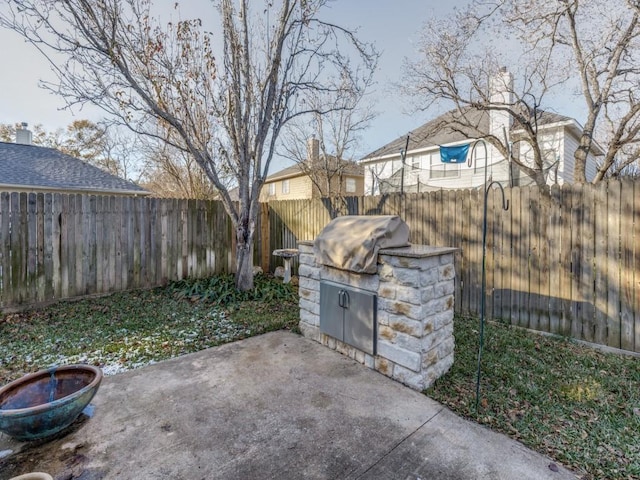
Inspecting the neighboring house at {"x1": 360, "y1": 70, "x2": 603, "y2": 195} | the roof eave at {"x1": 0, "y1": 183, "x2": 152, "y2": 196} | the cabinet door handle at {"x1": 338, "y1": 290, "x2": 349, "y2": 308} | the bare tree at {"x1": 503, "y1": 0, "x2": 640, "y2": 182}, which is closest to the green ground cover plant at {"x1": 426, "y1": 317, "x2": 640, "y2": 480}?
the cabinet door handle at {"x1": 338, "y1": 290, "x2": 349, "y2": 308}

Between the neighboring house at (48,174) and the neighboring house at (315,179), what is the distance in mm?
6586

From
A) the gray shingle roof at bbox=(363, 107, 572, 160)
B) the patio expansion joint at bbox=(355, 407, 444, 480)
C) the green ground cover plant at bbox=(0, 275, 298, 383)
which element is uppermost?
the gray shingle roof at bbox=(363, 107, 572, 160)

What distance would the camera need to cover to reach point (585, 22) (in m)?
7.80

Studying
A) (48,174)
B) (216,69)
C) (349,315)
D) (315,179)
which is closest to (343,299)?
(349,315)

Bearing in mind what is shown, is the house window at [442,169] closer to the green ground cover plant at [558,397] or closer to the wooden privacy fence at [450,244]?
→ the wooden privacy fence at [450,244]

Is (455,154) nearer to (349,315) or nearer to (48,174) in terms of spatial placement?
(349,315)

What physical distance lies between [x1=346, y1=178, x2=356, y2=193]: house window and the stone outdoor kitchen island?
1599cm

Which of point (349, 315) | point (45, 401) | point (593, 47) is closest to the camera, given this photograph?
point (45, 401)

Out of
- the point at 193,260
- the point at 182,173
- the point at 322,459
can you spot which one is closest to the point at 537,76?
the point at 193,260

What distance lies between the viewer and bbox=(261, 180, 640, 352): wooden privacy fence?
3617 mm

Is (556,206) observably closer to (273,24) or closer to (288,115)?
(288,115)

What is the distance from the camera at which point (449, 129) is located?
41.0ft

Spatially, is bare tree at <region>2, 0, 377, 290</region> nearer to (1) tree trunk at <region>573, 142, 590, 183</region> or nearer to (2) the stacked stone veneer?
(2) the stacked stone veneer

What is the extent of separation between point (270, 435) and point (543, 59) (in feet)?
35.5
